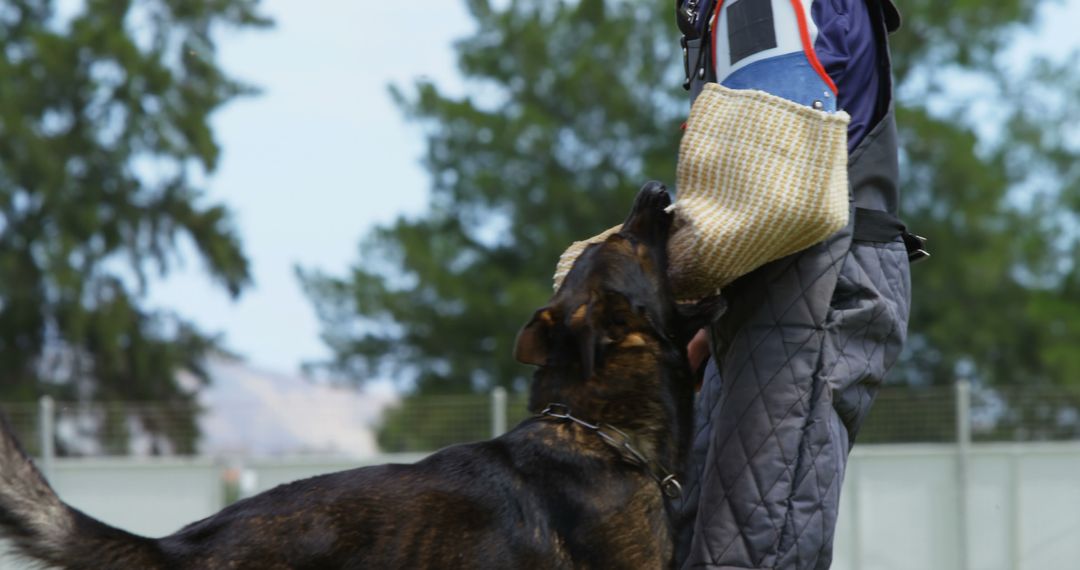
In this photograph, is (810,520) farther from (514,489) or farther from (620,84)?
(620,84)

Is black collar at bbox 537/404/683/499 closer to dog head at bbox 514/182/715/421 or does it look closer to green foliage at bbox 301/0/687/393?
dog head at bbox 514/182/715/421

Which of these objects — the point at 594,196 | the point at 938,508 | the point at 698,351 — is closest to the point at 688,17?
the point at 698,351

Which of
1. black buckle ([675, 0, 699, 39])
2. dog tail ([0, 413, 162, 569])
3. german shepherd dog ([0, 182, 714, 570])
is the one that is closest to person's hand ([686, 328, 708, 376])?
german shepherd dog ([0, 182, 714, 570])

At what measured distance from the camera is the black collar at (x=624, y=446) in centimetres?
322

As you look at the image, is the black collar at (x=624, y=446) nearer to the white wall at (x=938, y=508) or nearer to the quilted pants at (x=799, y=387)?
the quilted pants at (x=799, y=387)

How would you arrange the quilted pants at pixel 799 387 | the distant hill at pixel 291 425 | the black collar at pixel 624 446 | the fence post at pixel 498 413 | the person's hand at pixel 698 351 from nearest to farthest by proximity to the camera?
the quilted pants at pixel 799 387 < the black collar at pixel 624 446 < the person's hand at pixel 698 351 < the fence post at pixel 498 413 < the distant hill at pixel 291 425

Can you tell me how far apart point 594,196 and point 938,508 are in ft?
48.6

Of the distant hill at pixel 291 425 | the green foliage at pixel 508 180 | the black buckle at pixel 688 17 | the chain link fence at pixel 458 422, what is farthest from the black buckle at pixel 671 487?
the green foliage at pixel 508 180

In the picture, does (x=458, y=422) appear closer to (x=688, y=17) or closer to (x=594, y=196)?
(x=688, y=17)

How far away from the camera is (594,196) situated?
23.3 m

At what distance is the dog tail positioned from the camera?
2.81 m

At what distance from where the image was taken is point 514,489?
3127 millimetres

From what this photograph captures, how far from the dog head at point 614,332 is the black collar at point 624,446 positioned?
0.12ft

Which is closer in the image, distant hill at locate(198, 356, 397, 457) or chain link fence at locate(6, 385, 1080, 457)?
chain link fence at locate(6, 385, 1080, 457)
